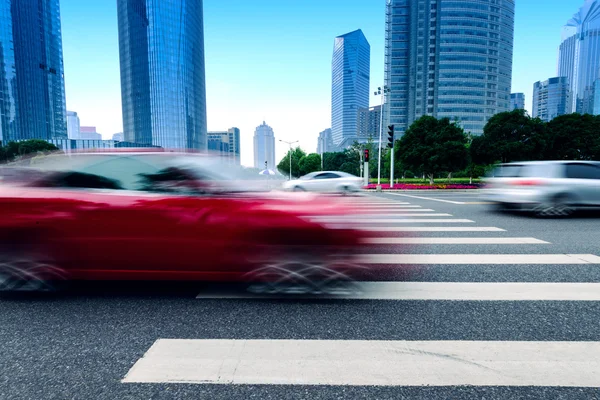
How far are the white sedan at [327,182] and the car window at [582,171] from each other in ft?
28.1

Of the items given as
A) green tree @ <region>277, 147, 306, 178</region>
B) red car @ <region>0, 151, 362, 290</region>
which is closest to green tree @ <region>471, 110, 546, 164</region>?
red car @ <region>0, 151, 362, 290</region>

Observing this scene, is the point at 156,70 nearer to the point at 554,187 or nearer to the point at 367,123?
the point at 367,123

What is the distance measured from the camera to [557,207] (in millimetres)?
8156

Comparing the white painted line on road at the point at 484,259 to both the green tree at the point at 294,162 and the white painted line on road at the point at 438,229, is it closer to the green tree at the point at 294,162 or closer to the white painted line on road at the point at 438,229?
the white painted line on road at the point at 438,229

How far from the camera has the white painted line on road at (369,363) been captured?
2.04 meters

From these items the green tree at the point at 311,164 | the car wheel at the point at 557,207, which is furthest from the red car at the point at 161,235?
the green tree at the point at 311,164

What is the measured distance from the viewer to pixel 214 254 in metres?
3.13

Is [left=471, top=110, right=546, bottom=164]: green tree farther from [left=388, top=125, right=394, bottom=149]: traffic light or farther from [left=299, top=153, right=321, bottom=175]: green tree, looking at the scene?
[left=299, top=153, right=321, bottom=175]: green tree

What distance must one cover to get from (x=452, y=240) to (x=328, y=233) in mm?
3522

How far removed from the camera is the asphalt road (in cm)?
193

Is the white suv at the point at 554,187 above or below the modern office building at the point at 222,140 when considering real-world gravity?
below

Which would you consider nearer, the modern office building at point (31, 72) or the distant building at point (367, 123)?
the modern office building at point (31, 72)

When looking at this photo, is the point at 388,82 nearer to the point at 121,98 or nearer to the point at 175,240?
the point at 121,98

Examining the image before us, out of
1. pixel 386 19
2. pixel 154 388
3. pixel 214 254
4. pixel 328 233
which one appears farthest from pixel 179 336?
pixel 386 19
